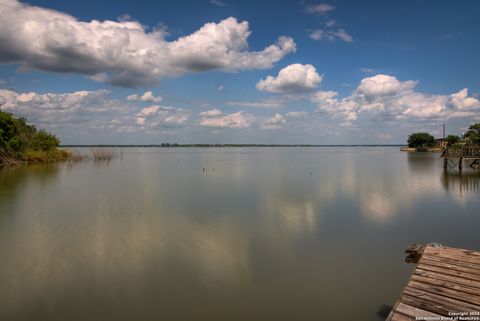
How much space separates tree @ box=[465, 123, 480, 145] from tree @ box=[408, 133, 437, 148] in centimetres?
3664

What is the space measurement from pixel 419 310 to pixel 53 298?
6364 mm

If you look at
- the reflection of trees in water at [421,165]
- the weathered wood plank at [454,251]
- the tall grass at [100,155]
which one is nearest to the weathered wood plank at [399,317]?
the weathered wood plank at [454,251]

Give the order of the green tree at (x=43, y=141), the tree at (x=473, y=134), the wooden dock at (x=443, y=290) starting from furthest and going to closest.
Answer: the tree at (x=473, y=134) < the green tree at (x=43, y=141) < the wooden dock at (x=443, y=290)

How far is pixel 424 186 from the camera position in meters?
21.7

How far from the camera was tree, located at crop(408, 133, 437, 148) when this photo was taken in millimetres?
97750

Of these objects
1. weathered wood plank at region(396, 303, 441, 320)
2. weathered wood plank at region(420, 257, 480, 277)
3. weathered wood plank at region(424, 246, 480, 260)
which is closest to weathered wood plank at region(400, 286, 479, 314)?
weathered wood plank at region(396, 303, 441, 320)

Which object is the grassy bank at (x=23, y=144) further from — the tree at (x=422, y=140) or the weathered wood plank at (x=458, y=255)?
the tree at (x=422, y=140)

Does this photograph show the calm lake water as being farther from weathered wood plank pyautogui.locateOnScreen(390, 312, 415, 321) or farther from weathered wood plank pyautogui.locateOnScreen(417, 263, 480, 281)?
weathered wood plank pyautogui.locateOnScreen(390, 312, 415, 321)

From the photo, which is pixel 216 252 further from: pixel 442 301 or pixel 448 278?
pixel 442 301

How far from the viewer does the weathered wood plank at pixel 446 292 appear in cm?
435

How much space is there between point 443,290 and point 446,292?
2.8 inches

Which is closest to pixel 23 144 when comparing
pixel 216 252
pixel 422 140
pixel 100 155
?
pixel 100 155

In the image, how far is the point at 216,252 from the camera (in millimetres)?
8625

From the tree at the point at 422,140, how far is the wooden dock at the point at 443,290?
107 meters
